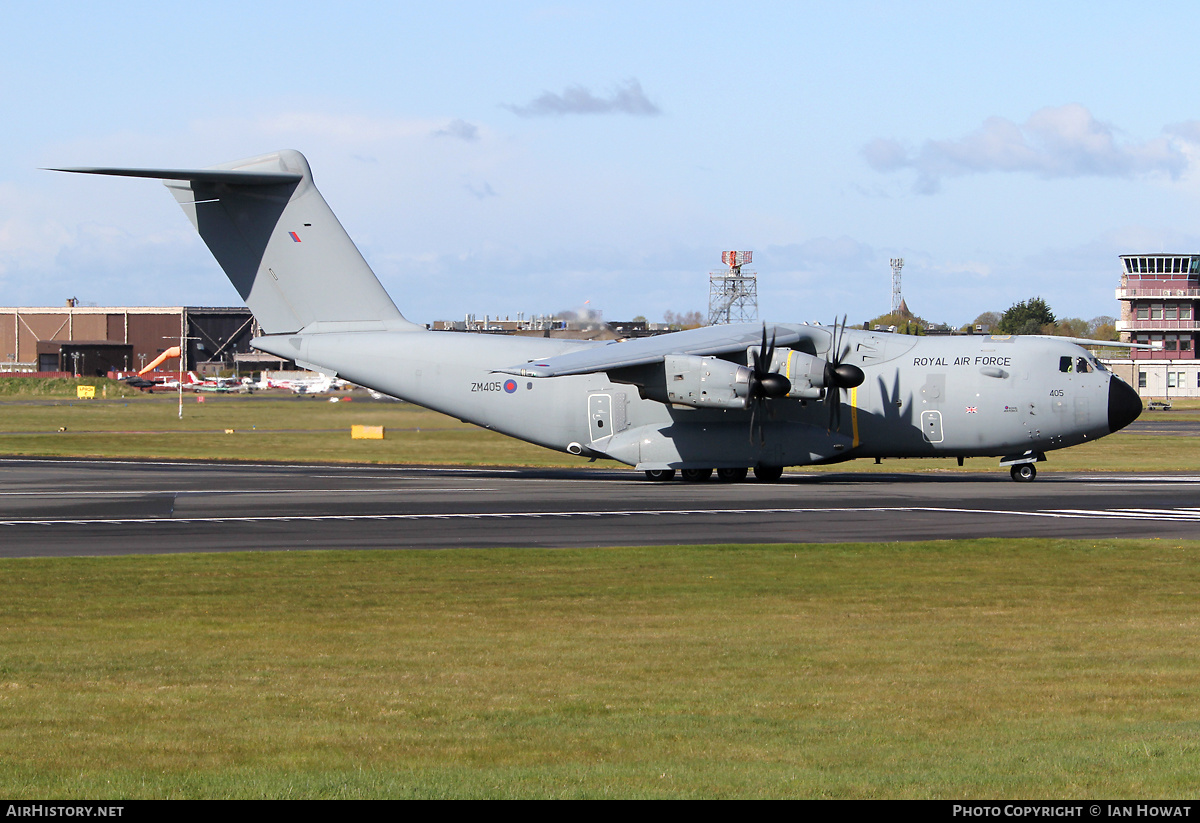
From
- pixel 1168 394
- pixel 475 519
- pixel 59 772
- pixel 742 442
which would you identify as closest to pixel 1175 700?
pixel 59 772

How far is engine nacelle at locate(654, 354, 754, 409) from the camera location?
104 feet

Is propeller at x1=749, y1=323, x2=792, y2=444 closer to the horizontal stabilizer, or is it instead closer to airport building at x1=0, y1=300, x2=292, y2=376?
the horizontal stabilizer

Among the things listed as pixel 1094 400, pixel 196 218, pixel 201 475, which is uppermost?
pixel 196 218

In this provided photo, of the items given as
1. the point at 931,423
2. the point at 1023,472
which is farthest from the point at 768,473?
the point at 1023,472

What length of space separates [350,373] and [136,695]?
84.0 ft

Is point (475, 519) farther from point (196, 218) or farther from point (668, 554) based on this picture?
point (196, 218)

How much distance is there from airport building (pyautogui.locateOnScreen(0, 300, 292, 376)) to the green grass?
173 meters

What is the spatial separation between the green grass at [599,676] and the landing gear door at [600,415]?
15.6 m

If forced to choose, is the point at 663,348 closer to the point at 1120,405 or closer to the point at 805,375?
the point at 805,375

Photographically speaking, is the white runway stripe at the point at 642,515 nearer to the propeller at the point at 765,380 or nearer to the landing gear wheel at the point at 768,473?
the propeller at the point at 765,380

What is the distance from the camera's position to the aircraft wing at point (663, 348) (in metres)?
31.1

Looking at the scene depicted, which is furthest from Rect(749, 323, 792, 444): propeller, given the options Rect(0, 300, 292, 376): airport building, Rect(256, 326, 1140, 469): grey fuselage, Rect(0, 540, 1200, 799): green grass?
Rect(0, 300, 292, 376): airport building

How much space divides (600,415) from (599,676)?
23.6 m

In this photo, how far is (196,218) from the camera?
3484cm
